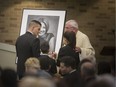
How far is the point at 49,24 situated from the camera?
7.37m

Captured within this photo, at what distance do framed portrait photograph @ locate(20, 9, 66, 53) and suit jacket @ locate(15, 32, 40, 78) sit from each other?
836 millimetres

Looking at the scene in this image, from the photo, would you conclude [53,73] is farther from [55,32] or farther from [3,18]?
[3,18]

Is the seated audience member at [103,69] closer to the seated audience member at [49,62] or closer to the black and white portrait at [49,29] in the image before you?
the seated audience member at [49,62]

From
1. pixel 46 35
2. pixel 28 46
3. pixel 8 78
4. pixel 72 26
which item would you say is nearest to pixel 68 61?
pixel 28 46

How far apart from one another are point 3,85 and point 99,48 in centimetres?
534

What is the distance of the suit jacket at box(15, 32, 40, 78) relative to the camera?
19.9 feet

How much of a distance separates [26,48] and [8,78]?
2.31 m

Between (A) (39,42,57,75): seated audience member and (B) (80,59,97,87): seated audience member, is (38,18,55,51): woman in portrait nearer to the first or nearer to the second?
(A) (39,42,57,75): seated audience member

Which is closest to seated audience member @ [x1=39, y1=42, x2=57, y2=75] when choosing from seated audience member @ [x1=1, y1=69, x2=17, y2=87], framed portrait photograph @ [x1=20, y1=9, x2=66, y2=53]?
framed portrait photograph @ [x1=20, y1=9, x2=66, y2=53]

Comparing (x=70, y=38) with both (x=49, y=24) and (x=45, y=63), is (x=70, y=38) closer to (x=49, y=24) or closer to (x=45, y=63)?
(x=45, y=63)

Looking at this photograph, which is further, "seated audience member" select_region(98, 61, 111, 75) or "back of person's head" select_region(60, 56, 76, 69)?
"back of person's head" select_region(60, 56, 76, 69)

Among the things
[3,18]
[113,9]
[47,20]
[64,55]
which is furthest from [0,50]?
[64,55]

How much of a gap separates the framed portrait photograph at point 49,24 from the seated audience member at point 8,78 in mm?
2934

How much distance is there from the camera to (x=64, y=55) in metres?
5.84
